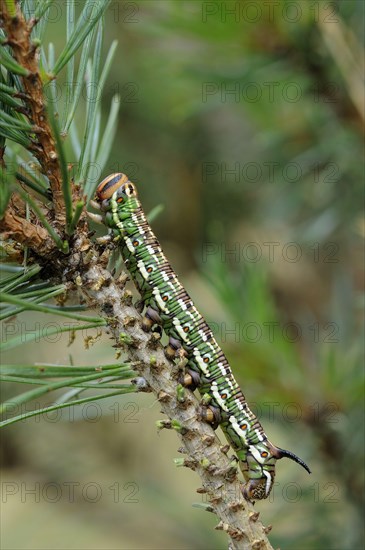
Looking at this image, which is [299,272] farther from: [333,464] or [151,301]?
[151,301]

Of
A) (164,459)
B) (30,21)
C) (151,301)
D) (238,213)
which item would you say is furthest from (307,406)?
(164,459)

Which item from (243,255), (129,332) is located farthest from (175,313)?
(243,255)

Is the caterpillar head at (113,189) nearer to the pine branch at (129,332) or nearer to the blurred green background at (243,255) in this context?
the pine branch at (129,332)

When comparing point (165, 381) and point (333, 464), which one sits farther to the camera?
point (333, 464)

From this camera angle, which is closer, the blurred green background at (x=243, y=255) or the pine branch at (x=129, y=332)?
the pine branch at (x=129, y=332)

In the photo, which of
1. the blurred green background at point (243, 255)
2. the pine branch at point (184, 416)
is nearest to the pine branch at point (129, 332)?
the pine branch at point (184, 416)

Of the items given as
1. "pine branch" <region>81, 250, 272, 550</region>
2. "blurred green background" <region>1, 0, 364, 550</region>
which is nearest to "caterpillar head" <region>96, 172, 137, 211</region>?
"pine branch" <region>81, 250, 272, 550</region>
